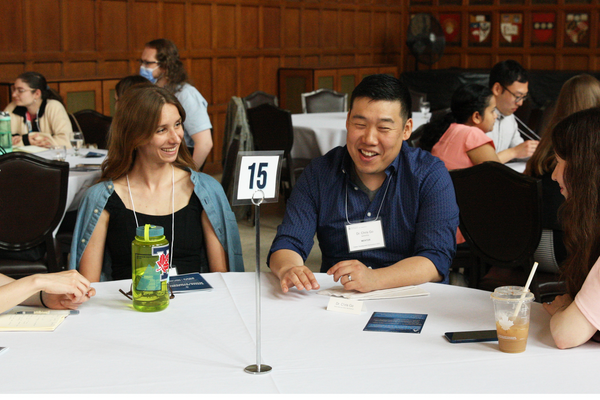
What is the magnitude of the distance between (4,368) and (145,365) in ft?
0.92

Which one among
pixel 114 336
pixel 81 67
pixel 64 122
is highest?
pixel 81 67

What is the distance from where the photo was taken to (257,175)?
140 centimetres

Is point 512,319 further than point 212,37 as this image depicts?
No

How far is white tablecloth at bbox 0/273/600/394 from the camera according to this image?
4.17ft

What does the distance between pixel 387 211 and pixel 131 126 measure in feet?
3.12

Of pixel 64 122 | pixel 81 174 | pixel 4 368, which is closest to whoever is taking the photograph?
pixel 4 368

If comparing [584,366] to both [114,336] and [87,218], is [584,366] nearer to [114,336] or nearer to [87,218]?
[114,336]

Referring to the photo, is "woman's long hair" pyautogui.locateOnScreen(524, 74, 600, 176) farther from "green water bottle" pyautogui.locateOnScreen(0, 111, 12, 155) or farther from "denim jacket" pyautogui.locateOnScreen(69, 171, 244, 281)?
"green water bottle" pyautogui.locateOnScreen(0, 111, 12, 155)

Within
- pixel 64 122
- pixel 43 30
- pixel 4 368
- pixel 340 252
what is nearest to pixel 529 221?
Result: pixel 340 252

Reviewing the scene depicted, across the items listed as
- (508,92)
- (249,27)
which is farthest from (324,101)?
(508,92)

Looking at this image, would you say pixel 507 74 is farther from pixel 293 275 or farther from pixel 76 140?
pixel 293 275

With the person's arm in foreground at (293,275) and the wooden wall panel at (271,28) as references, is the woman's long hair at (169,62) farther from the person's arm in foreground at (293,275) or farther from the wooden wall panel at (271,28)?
the wooden wall panel at (271,28)

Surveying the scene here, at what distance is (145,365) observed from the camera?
4.47 ft

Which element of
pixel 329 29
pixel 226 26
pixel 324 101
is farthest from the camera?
pixel 329 29
